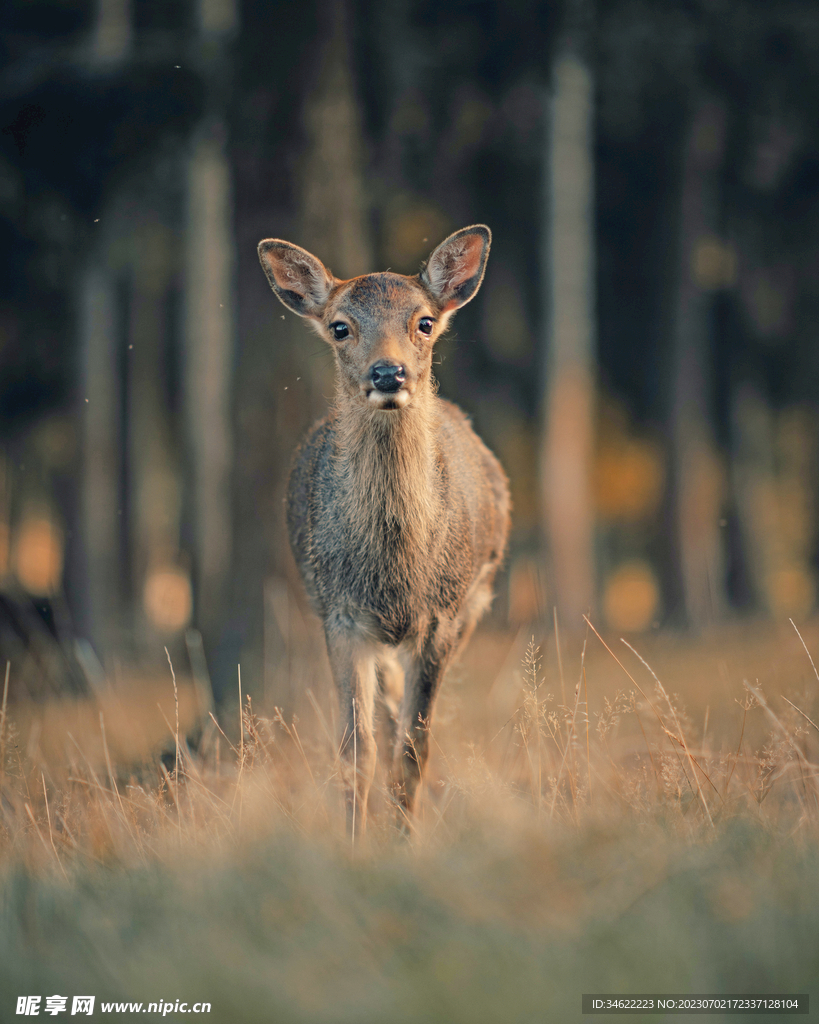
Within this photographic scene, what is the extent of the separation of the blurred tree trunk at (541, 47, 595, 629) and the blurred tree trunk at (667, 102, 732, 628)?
7.76ft

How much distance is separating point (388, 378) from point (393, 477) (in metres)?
0.65

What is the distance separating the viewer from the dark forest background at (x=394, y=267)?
6895mm

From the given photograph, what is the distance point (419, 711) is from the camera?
4.62m

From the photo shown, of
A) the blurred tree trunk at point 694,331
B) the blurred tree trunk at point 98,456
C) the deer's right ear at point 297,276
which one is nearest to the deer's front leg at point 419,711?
the deer's right ear at point 297,276

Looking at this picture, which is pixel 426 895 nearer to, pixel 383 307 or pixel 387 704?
pixel 387 704

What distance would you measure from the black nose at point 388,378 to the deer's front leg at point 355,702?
1232 millimetres

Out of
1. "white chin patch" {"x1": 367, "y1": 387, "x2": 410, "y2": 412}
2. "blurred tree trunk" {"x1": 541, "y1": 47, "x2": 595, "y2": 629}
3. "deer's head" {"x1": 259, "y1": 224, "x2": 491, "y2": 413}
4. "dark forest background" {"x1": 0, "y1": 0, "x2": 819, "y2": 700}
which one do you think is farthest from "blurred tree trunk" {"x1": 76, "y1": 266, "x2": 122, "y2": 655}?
"white chin patch" {"x1": 367, "y1": 387, "x2": 410, "y2": 412}

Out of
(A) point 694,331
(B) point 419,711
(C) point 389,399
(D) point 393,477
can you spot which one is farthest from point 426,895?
(A) point 694,331

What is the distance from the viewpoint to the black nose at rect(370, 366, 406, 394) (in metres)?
4.19

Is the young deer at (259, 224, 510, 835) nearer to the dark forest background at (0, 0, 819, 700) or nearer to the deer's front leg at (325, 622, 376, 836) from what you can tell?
the deer's front leg at (325, 622, 376, 836)

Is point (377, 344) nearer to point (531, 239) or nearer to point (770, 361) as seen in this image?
point (531, 239)

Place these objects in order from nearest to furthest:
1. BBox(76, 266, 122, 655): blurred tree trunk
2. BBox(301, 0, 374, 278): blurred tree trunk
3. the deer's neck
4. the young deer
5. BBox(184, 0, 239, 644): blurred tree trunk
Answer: the young deer → the deer's neck → BBox(301, 0, 374, 278): blurred tree trunk → BBox(184, 0, 239, 644): blurred tree trunk → BBox(76, 266, 122, 655): blurred tree trunk

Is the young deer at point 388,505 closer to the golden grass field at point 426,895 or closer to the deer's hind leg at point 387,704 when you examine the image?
the deer's hind leg at point 387,704

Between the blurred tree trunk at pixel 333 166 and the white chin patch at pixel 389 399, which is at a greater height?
the blurred tree trunk at pixel 333 166
